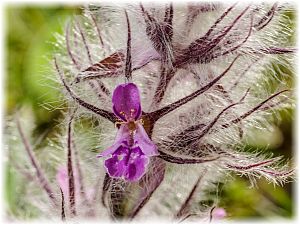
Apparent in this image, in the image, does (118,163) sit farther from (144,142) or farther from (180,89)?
(180,89)

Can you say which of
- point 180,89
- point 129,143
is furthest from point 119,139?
point 180,89

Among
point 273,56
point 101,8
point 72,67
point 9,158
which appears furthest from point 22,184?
point 273,56

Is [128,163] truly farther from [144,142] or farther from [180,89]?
[180,89]

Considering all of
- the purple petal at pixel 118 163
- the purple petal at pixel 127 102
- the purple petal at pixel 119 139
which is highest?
the purple petal at pixel 127 102

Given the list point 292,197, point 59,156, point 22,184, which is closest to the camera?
point 59,156

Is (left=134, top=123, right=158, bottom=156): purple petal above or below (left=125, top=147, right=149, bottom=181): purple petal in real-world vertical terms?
above

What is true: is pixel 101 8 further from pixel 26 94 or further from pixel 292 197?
pixel 292 197
